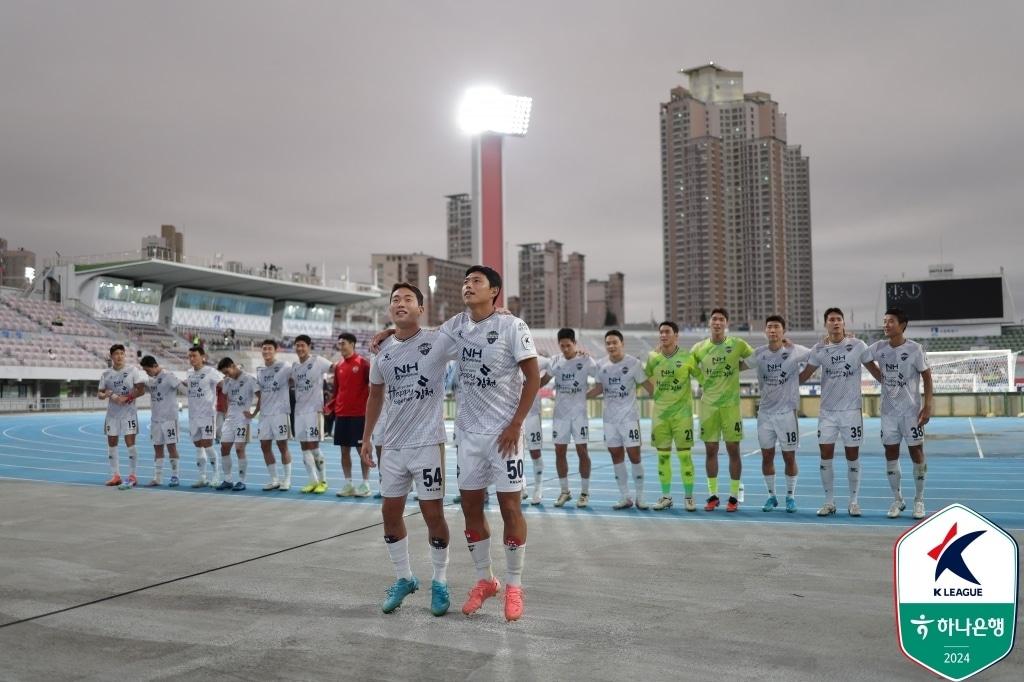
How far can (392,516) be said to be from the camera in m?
5.19

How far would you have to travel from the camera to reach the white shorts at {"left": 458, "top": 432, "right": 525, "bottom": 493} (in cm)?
512

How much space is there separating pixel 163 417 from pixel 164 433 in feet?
0.85

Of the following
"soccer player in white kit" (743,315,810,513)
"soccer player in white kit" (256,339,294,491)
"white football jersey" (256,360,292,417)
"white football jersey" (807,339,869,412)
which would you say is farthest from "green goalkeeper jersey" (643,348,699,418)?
"white football jersey" (256,360,292,417)

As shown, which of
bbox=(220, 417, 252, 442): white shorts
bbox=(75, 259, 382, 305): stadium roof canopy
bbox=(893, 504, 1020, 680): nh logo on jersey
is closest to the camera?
bbox=(893, 504, 1020, 680): nh logo on jersey

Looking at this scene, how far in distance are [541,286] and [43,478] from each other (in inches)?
6909

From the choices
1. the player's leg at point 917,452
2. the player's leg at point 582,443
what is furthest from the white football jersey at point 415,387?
the player's leg at point 917,452

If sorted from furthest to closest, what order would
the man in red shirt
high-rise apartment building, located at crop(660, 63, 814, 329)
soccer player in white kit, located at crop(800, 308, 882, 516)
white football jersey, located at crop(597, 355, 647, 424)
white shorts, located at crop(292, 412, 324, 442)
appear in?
1. high-rise apartment building, located at crop(660, 63, 814, 329)
2. white shorts, located at crop(292, 412, 324, 442)
3. the man in red shirt
4. white football jersey, located at crop(597, 355, 647, 424)
5. soccer player in white kit, located at crop(800, 308, 882, 516)

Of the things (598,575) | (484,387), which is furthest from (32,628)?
(598,575)

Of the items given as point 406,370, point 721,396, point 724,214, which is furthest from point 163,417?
point 724,214

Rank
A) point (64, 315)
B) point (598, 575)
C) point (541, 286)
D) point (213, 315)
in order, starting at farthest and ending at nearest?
1. point (541, 286)
2. point (213, 315)
3. point (64, 315)
4. point (598, 575)

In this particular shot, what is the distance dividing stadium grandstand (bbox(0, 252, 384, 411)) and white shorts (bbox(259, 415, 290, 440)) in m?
33.9

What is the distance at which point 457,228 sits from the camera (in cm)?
19538

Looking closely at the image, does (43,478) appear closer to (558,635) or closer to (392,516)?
(392,516)

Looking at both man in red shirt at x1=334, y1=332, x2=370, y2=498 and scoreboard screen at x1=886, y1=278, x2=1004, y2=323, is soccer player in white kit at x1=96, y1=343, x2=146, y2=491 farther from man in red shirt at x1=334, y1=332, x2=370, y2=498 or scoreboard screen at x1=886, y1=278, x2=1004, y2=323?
scoreboard screen at x1=886, y1=278, x2=1004, y2=323
